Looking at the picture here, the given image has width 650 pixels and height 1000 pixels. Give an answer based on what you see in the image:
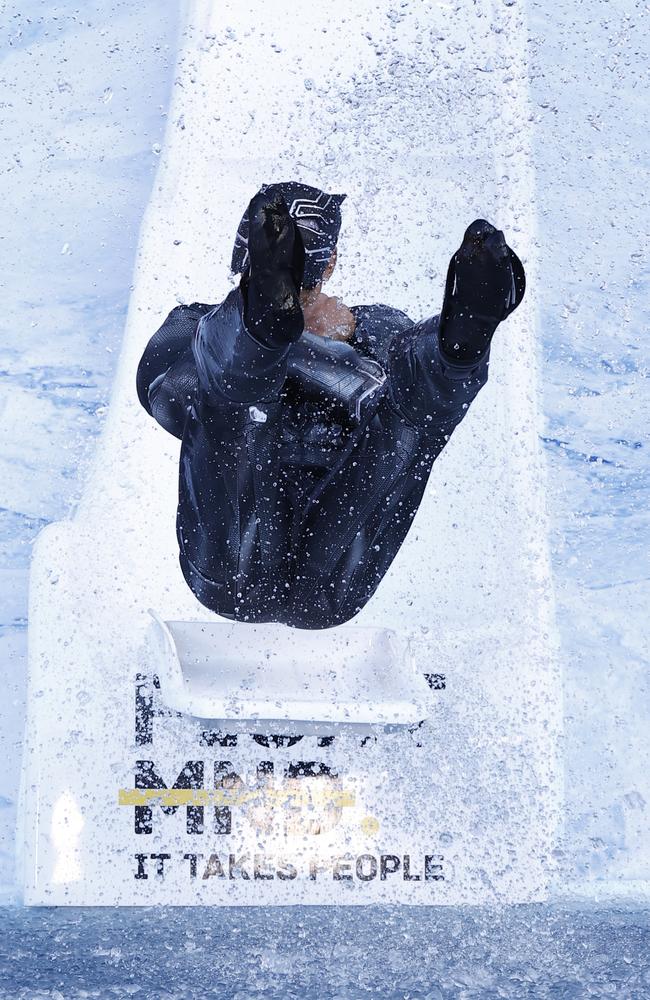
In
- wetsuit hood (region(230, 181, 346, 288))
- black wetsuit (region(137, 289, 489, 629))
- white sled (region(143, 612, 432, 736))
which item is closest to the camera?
black wetsuit (region(137, 289, 489, 629))

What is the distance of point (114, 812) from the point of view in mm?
1376

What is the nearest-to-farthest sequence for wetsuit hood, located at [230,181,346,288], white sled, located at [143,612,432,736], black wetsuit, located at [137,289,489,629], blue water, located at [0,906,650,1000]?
black wetsuit, located at [137,289,489,629] → wetsuit hood, located at [230,181,346,288] → white sled, located at [143,612,432,736] → blue water, located at [0,906,650,1000]

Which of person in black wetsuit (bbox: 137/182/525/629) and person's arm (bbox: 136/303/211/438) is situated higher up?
person's arm (bbox: 136/303/211/438)

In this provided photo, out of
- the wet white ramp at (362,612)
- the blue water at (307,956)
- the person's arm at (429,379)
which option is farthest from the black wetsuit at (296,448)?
the blue water at (307,956)

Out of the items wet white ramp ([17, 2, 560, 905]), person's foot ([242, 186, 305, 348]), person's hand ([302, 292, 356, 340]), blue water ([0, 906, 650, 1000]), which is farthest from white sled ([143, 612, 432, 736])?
person's foot ([242, 186, 305, 348])

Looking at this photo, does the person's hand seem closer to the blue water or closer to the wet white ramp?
the wet white ramp

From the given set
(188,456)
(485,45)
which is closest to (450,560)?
(188,456)

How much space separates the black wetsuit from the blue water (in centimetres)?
43

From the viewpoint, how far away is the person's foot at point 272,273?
76 centimetres

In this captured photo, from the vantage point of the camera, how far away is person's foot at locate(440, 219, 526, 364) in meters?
0.80

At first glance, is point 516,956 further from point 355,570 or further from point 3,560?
point 3,560

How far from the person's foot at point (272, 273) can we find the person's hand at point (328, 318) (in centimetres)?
25

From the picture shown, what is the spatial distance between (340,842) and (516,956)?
0.85 feet

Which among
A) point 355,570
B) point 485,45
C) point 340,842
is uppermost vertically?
point 485,45
